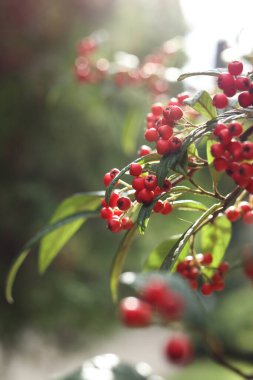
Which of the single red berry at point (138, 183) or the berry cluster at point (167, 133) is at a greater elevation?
the berry cluster at point (167, 133)

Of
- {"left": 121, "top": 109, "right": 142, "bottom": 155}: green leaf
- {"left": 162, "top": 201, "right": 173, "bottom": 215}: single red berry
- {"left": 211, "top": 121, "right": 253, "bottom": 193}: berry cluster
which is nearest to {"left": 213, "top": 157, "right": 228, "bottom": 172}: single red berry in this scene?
{"left": 211, "top": 121, "right": 253, "bottom": 193}: berry cluster

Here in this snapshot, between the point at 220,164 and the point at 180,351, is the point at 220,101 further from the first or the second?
the point at 180,351

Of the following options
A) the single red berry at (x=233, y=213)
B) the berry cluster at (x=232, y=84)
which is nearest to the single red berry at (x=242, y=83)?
the berry cluster at (x=232, y=84)

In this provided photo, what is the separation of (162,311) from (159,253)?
474 millimetres

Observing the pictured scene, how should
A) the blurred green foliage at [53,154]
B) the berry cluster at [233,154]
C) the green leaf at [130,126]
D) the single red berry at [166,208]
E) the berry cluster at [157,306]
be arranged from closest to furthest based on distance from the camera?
the berry cluster at [157,306]
the berry cluster at [233,154]
the single red berry at [166,208]
the green leaf at [130,126]
the blurred green foliage at [53,154]

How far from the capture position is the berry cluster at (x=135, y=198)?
57 cm

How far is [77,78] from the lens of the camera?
5.37ft

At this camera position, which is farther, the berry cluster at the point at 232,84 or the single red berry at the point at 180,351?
the berry cluster at the point at 232,84

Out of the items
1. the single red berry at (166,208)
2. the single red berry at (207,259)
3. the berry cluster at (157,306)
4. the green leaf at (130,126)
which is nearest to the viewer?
the berry cluster at (157,306)

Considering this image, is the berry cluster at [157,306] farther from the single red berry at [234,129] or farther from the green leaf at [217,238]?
the green leaf at [217,238]

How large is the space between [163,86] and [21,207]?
2.31 m

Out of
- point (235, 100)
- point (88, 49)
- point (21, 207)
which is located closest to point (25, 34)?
point (21, 207)

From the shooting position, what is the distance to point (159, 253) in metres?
0.83

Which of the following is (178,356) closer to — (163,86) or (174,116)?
(174,116)
